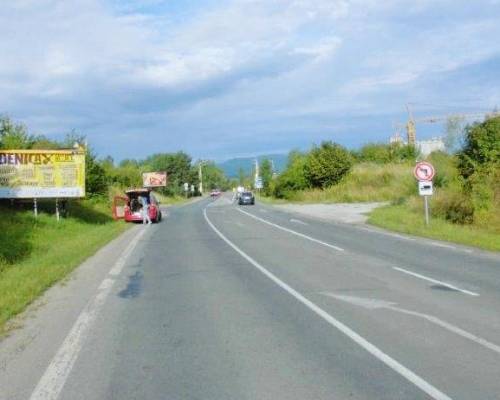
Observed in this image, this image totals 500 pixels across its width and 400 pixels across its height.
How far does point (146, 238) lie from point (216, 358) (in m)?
18.8

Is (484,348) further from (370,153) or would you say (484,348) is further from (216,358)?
(370,153)

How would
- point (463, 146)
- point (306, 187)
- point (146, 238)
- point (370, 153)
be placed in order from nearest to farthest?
point (146, 238) → point (463, 146) → point (306, 187) → point (370, 153)

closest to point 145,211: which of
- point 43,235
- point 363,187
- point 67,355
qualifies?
point 43,235

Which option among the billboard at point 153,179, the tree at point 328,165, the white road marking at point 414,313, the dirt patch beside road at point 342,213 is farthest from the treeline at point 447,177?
the billboard at point 153,179

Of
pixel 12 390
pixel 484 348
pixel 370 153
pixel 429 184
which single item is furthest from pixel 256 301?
pixel 370 153

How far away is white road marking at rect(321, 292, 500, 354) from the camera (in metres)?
7.33

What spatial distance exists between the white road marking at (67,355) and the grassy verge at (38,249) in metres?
1.02

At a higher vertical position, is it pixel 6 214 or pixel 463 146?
pixel 463 146

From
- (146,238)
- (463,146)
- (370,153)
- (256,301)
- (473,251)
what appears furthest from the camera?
(370,153)

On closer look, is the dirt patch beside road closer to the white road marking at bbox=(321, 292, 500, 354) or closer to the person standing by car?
the person standing by car

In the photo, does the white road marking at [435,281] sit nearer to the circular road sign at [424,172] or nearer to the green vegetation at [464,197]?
the green vegetation at [464,197]

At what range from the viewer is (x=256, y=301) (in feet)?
34.1

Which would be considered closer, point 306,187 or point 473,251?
point 473,251

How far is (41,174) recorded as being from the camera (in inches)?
1220
